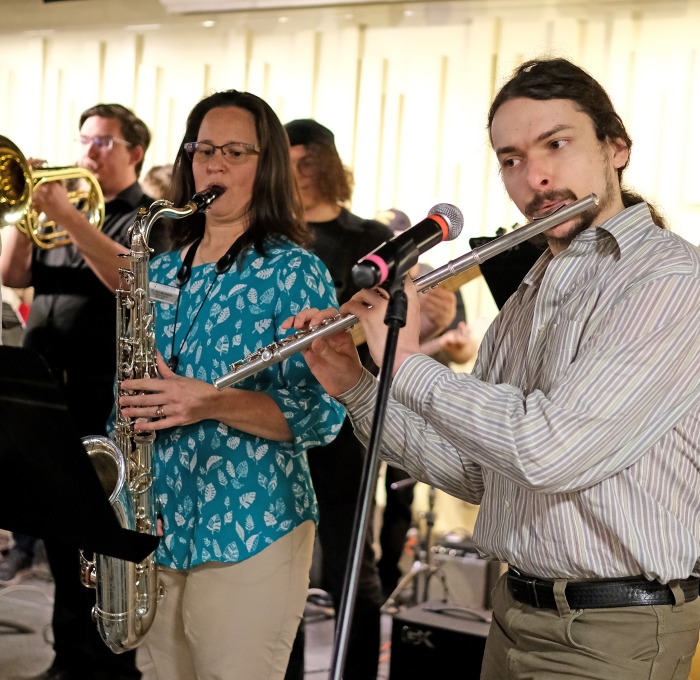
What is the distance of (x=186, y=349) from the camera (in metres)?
1.98

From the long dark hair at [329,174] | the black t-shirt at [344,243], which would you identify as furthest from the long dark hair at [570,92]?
the long dark hair at [329,174]

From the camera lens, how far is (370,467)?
44.9 inches

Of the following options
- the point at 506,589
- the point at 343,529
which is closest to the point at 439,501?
the point at 343,529

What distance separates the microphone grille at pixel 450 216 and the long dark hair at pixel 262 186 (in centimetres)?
72

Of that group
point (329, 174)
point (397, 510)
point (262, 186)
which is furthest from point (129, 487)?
point (397, 510)

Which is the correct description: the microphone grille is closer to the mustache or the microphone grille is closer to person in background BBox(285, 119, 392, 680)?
the mustache

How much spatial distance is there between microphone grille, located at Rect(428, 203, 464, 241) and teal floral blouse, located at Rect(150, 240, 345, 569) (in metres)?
0.59

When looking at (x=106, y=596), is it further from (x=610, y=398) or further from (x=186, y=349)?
(x=610, y=398)

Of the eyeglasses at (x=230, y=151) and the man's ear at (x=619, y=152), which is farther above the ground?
the eyeglasses at (x=230, y=151)

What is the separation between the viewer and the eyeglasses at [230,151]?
2.10 metres

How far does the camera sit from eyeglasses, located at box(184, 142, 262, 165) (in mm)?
2104

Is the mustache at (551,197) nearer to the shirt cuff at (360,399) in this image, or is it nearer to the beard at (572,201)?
the beard at (572,201)

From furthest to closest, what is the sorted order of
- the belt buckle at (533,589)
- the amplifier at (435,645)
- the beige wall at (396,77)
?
the beige wall at (396,77) → the amplifier at (435,645) → the belt buckle at (533,589)

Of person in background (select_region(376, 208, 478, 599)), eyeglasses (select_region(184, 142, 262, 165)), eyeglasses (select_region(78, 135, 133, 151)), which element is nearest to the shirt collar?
eyeglasses (select_region(184, 142, 262, 165))
